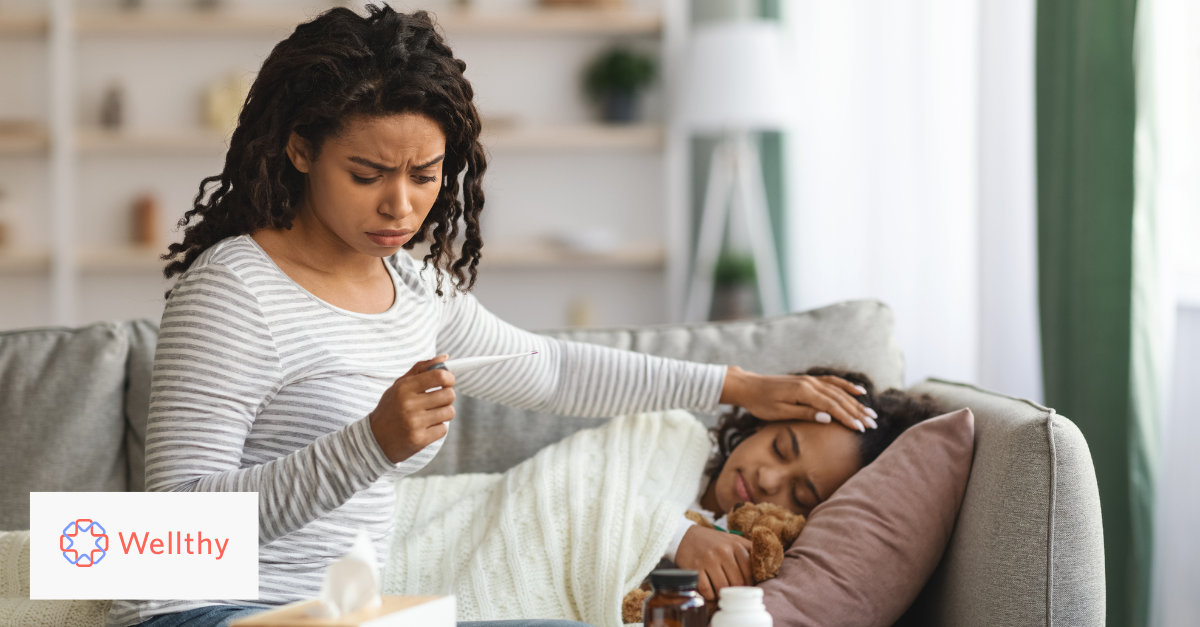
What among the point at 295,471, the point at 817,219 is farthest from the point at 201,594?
the point at 817,219

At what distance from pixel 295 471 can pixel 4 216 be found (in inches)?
140

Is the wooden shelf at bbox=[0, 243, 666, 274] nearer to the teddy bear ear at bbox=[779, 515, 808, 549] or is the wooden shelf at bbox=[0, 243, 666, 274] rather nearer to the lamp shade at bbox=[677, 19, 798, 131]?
the lamp shade at bbox=[677, 19, 798, 131]

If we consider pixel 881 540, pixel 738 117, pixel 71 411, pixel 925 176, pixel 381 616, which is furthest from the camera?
pixel 738 117

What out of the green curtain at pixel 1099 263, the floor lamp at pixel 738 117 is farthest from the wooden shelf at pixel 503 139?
the green curtain at pixel 1099 263

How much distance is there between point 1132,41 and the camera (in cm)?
186

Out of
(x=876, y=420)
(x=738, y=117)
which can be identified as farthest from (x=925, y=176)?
(x=876, y=420)

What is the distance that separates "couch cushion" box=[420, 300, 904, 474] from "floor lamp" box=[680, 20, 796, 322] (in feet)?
5.66

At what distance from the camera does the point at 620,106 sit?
3.97 metres

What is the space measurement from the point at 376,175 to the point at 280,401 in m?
0.29

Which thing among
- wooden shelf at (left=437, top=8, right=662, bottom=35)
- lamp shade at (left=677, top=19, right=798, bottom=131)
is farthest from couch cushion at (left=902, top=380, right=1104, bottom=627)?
Answer: wooden shelf at (left=437, top=8, right=662, bottom=35)

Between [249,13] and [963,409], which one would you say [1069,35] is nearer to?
[963,409]

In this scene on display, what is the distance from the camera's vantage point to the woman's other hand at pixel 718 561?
4.38 ft

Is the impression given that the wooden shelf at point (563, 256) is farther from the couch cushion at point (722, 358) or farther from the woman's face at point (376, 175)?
the woman's face at point (376, 175)

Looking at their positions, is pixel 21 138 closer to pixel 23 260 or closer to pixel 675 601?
pixel 23 260
